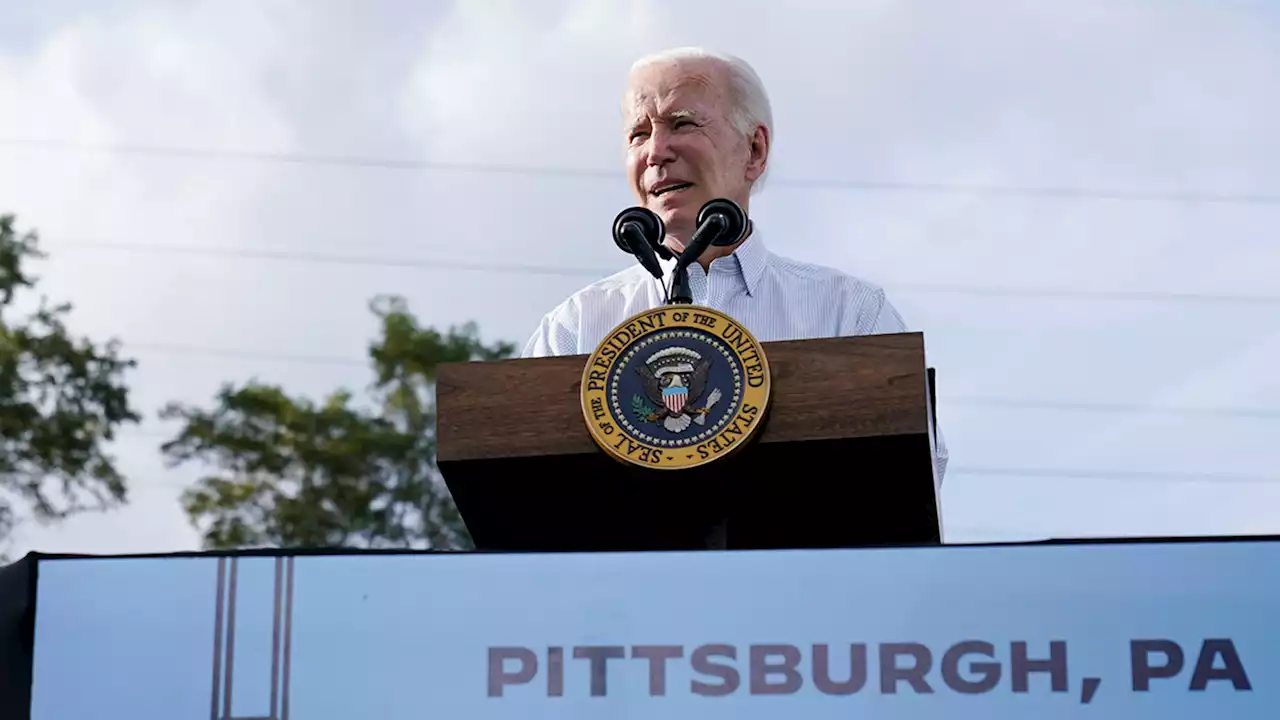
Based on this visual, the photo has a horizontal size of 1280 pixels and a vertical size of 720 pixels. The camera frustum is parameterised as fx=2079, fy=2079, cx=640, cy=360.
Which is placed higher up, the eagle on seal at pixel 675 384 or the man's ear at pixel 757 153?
the man's ear at pixel 757 153

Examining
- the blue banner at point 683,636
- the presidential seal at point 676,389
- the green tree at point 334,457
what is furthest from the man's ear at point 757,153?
the green tree at point 334,457

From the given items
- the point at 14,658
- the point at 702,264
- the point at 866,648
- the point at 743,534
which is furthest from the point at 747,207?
the point at 14,658

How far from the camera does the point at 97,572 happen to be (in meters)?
2.63

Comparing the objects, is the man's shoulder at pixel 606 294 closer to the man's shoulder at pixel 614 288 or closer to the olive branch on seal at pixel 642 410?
the man's shoulder at pixel 614 288

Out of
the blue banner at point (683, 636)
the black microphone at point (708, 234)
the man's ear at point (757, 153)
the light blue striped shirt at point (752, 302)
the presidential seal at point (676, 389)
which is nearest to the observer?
the blue banner at point (683, 636)

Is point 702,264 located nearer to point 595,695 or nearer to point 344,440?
point 595,695

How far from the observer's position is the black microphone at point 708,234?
10.1 ft

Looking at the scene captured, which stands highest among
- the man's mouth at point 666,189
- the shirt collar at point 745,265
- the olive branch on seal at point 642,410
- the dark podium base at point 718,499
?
the man's mouth at point 666,189

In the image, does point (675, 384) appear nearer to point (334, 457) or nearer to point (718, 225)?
point (718, 225)

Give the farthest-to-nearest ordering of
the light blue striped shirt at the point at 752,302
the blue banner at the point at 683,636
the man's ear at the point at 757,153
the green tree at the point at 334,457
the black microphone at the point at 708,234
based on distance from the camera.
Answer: the green tree at the point at 334,457 → the man's ear at the point at 757,153 → the light blue striped shirt at the point at 752,302 → the black microphone at the point at 708,234 → the blue banner at the point at 683,636

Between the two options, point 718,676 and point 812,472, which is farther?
point 812,472

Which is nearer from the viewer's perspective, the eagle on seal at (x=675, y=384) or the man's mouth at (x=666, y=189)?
the eagle on seal at (x=675, y=384)

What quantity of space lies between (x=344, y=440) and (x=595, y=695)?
19.6 metres

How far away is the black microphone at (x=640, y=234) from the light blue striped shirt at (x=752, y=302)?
624 millimetres
